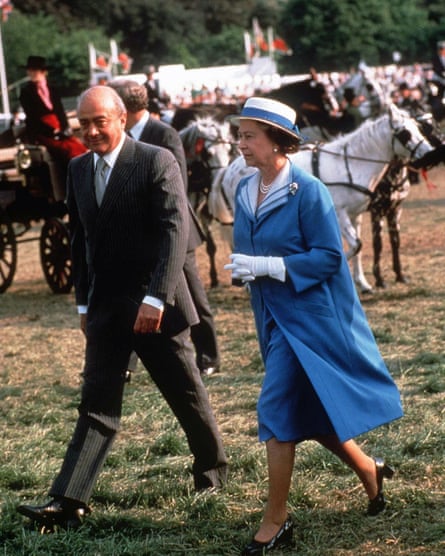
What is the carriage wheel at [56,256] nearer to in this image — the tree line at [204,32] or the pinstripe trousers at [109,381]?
the pinstripe trousers at [109,381]

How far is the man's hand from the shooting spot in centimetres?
514

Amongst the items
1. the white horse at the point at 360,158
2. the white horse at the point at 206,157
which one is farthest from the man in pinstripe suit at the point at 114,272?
the white horse at the point at 206,157

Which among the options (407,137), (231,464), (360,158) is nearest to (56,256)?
(360,158)

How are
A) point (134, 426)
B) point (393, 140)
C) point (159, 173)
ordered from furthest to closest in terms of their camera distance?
point (393, 140) → point (134, 426) → point (159, 173)

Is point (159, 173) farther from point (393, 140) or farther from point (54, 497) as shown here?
point (393, 140)

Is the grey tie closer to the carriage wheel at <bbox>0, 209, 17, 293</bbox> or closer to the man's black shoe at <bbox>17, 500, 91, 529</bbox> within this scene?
the man's black shoe at <bbox>17, 500, 91, 529</bbox>

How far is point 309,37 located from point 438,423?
72845 millimetres

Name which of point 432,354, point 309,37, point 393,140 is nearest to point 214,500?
point 432,354

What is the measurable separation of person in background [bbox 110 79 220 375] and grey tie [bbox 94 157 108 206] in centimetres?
195

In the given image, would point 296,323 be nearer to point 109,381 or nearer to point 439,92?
point 109,381

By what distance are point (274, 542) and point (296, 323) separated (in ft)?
2.92

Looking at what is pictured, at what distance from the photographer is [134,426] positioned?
7.46 metres

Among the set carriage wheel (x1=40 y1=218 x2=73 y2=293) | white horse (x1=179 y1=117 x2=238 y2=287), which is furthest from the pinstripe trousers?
carriage wheel (x1=40 y1=218 x2=73 y2=293)

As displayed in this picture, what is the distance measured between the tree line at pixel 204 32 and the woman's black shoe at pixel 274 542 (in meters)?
58.3
